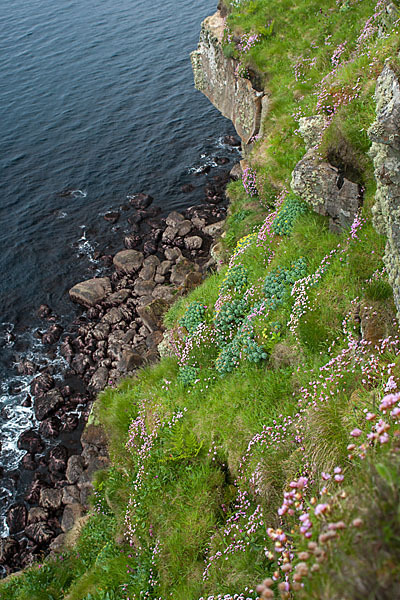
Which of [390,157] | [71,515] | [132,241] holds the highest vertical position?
[390,157]

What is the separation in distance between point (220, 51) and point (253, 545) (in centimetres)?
2743

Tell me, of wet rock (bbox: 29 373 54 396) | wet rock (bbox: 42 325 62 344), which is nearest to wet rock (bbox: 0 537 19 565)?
wet rock (bbox: 29 373 54 396)

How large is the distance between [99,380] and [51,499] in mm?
6067

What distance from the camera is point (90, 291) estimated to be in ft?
91.7

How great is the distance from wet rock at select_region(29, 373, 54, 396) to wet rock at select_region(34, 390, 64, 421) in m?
0.44

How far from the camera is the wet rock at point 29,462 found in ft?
68.5

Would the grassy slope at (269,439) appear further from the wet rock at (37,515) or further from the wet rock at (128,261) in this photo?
the wet rock at (128,261)

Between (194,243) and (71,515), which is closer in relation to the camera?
(71,515)

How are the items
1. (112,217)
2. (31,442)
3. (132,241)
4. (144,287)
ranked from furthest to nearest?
(112,217) → (132,241) → (144,287) → (31,442)

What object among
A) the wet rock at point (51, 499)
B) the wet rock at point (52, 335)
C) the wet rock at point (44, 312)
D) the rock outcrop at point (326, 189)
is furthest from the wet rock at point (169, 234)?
the rock outcrop at point (326, 189)

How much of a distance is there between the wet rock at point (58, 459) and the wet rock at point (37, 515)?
6.06ft

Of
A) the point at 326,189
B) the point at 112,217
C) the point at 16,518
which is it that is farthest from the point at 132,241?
the point at 326,189

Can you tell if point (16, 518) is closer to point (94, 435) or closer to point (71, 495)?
point (71, 495)

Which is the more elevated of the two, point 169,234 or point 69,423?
point 169,234
